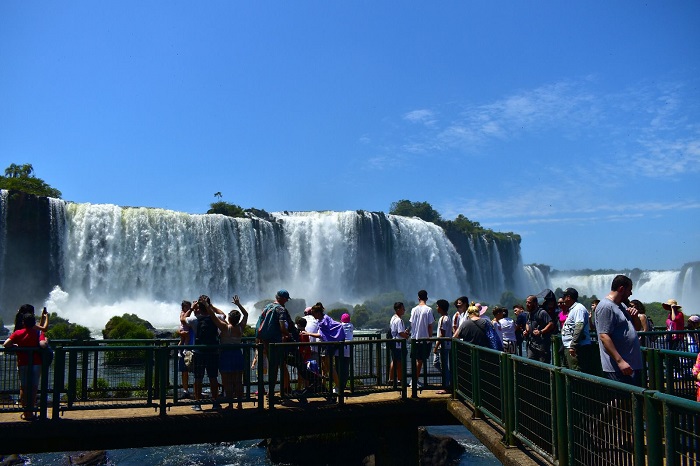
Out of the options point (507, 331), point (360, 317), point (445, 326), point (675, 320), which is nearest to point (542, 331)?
point (507, 331)

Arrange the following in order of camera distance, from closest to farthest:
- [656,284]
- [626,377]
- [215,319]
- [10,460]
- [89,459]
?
[626,377] → [215,319] → [10,460] → [89,459] → [656,284]

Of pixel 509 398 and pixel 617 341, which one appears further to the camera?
pixel 509 398

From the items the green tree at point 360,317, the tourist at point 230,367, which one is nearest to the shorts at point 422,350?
the tourist at point 230,367

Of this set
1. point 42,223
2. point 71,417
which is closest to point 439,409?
point 71,417

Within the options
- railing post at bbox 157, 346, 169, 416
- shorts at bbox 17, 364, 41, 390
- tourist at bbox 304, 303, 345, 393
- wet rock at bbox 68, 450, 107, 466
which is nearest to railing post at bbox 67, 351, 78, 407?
shorts at bbox 17, 364, 41, 390

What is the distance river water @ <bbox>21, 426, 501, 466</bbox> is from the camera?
16.0 metres

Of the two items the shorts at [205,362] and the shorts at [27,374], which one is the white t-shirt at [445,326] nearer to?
the shorts at [205,362]

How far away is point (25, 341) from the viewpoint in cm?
838

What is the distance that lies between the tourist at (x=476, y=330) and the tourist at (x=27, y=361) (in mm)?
5716

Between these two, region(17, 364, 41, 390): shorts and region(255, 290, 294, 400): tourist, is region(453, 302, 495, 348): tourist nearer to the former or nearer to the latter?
region(255, 290, 294, 400): tourist

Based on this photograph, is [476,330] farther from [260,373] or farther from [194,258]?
[194,258]

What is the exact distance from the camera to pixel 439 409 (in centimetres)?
959

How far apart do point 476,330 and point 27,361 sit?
6.06 metres

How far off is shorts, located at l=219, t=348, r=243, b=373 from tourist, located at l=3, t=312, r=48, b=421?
232cm
